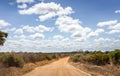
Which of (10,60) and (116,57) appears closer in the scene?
(10,60)

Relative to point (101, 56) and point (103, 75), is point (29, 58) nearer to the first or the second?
point (101, 56)

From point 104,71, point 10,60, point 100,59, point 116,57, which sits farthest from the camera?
point 100,59

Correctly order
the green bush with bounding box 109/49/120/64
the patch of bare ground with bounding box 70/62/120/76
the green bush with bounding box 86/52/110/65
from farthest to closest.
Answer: the green bush with bounding box 86/52/110/65 < the green bush with bounding box 109/49/120/64 < the patch of bare ground with bounding box 70/62/120/76

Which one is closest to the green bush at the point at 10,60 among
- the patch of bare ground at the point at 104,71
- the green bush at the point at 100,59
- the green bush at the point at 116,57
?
the patch of bare ground at the point at 104,71

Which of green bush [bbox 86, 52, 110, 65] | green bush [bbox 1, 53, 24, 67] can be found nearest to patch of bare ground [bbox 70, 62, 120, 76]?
green bush [bbox 1, 53, 24, 67]

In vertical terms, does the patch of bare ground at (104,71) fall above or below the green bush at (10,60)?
below

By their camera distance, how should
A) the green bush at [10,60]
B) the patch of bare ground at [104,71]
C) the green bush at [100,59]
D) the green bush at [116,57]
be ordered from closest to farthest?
the patch of bare ground at [104,71] < the green bush at [10,60] < the green bush at [116,57] < the green bush at [100,59]

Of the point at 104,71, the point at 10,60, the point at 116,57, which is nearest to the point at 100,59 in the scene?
the point at 116,57

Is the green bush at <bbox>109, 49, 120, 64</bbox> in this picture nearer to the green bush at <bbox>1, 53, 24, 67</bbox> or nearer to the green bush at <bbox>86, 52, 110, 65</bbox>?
the green bush at <bbox>86, 52, 110, 65</bbox>

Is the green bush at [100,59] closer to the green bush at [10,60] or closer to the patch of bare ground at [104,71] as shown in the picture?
the patch of bare ground at [104,71]

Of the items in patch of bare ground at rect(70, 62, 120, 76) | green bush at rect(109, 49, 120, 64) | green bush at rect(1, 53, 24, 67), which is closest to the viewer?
patch of bare ground at rect(70, 62, 120, 76)

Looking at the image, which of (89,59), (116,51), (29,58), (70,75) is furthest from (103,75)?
(29,58)

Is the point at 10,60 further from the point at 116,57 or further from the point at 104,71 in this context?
the point at 116,57

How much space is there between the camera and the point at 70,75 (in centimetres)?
2611
